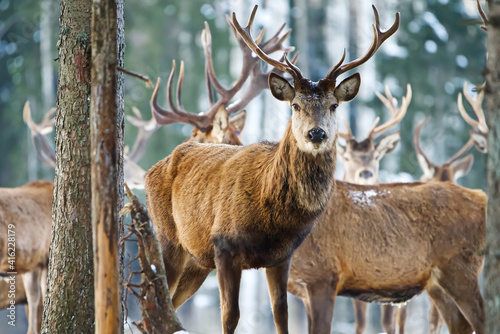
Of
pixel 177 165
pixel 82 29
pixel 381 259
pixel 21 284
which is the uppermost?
pixel 82 29

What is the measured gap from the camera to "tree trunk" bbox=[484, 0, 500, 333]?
310cm

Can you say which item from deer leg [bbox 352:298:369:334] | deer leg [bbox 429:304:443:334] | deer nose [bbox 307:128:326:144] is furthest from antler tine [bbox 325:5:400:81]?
deer leg [bbox 429:304:443:334]

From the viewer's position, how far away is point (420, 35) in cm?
2048

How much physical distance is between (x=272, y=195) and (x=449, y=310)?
2646 millimetres

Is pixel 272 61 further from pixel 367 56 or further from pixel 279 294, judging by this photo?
pixel 279 294

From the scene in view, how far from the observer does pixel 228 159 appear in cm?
545

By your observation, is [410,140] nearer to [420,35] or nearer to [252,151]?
[420,35]

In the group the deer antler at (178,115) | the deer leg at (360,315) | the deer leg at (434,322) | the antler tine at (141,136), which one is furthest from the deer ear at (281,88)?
the antler tine at (141,136)

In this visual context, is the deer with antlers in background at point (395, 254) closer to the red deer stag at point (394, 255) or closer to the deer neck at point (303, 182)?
the red deer stag at point (394, 255)

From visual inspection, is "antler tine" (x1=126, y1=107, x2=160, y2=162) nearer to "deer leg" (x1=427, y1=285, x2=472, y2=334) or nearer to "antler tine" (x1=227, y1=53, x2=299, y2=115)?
"antler tine" (x1=227, y1=53, x2=299, y2=115)

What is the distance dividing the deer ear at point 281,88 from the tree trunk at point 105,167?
4.64 feet

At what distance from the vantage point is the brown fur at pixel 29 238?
7379 mm

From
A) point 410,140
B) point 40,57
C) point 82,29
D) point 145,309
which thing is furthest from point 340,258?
point 40,57

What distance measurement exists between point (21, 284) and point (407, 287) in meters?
4.43
